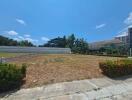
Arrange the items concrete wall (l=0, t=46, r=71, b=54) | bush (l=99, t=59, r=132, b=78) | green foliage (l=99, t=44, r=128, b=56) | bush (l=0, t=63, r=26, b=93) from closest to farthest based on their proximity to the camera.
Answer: bush (l=0, t=63, r=26, b=93), bush (l=99, t=59, r=132, b=78), concrete wall (l=0, t=46, r=71, b=54), green foliage (l=99, t=44, r=128, b=56)

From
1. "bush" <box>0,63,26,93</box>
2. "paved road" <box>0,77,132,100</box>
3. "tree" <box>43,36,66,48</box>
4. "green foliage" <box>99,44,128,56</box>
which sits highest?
"tree" <box>43,36,66,48</box>

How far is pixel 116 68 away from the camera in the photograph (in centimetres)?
1161

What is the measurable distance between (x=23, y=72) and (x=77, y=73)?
2.88 m

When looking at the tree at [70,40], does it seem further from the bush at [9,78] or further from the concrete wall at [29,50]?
the bush at [9,78]

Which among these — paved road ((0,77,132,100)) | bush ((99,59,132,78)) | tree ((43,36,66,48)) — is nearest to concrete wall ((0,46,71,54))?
tree ((43,36,66,48))

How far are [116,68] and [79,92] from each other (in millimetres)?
3386

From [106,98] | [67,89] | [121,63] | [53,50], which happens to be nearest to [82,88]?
[67,89]

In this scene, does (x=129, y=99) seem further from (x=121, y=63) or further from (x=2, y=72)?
(x=2, y=72)

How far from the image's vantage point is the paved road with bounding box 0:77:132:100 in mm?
8742

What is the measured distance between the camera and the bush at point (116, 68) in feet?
37.9

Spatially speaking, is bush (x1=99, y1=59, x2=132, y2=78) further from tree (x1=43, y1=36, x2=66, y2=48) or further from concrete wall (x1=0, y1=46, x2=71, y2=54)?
tree (x1=43, y1=36, x2=66, y2=48)

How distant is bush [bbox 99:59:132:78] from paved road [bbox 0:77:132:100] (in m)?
1.10

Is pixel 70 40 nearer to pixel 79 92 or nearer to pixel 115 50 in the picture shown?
pixel 115 50

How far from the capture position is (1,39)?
224ft
